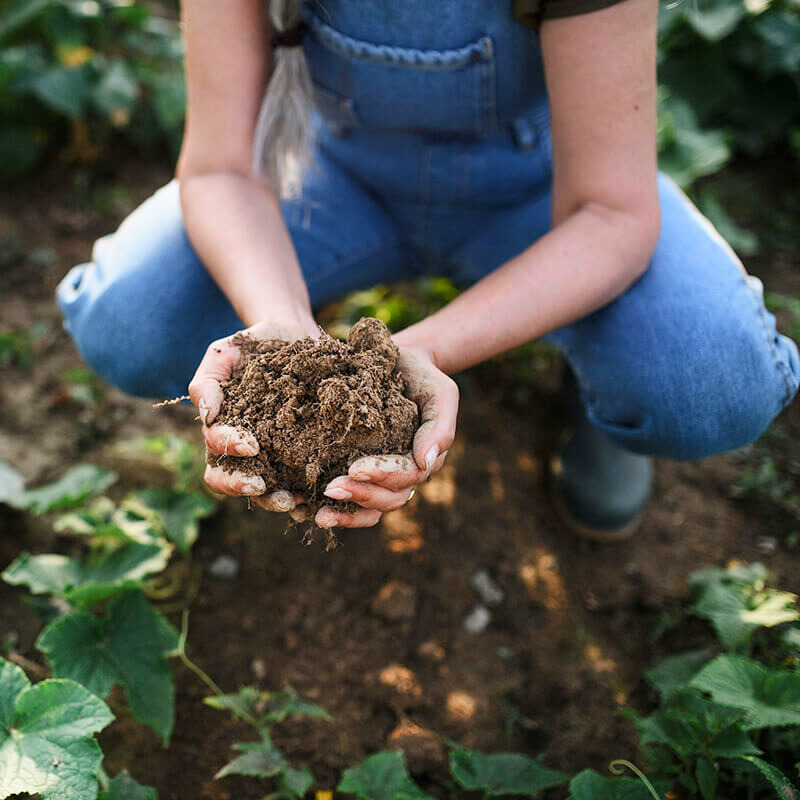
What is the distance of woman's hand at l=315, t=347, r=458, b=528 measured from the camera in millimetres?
1171

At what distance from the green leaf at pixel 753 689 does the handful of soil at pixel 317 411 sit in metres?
0.72

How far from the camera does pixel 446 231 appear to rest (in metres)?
1.91

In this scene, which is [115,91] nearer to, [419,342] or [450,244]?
[450,244]

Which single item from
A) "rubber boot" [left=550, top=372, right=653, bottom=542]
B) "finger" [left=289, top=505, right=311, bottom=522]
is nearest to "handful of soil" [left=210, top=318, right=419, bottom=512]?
"finger" [left=289, top=505, right=311, bottom=522]

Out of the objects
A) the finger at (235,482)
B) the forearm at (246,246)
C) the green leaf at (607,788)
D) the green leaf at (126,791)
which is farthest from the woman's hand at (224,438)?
the green leaf at (607,788)

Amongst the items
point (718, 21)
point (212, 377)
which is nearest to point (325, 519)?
point (212, 377)

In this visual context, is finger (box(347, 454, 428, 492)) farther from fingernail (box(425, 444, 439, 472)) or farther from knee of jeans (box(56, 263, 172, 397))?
knee of jeans (box(56, 263, 172, 397))

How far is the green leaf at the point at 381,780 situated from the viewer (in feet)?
4.42

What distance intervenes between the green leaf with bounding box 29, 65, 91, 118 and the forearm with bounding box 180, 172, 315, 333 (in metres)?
1.68

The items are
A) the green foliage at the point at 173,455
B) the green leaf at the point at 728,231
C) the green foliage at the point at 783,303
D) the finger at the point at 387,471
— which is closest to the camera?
the finger at the point at 387,471

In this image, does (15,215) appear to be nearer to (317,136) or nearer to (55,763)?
(317,136)

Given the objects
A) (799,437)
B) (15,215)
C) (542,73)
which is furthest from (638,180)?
(15,215)

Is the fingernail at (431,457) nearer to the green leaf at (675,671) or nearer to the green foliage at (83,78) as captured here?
the green leaf at (675,671)

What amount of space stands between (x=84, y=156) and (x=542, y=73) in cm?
235
